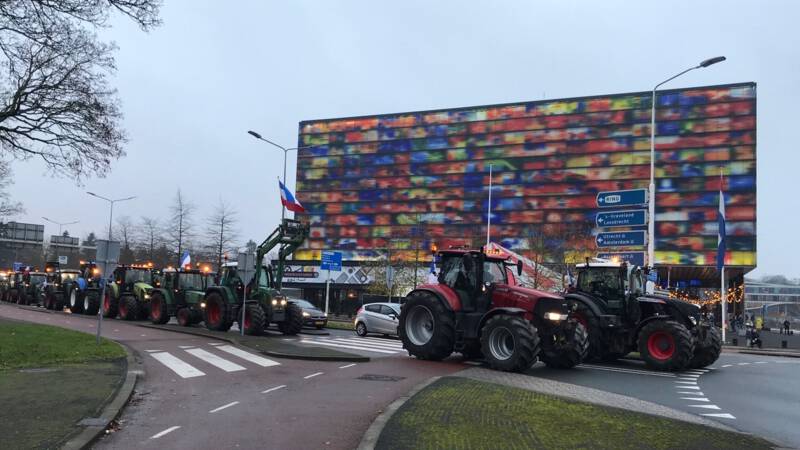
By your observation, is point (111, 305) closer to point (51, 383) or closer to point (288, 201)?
point (288, 201)

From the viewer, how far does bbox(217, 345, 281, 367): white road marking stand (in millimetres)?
13883

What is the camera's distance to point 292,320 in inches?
852

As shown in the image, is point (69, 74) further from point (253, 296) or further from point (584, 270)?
Result: point (584, 270)

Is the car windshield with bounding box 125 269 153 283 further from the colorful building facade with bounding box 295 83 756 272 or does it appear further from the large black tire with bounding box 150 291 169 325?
the colorful building facade with bounding box 295 83 756 272

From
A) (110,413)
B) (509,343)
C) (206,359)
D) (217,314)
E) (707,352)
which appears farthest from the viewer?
(217,314)

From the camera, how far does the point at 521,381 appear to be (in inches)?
459

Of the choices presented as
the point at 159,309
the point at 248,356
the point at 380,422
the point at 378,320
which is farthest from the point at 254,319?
the point at 380,422

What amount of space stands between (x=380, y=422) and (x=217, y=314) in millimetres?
15698

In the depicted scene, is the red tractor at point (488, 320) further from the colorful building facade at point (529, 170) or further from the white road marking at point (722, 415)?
the colorful building facade at point (529, 170)

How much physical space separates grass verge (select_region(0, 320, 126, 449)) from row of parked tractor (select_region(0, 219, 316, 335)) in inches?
70.1

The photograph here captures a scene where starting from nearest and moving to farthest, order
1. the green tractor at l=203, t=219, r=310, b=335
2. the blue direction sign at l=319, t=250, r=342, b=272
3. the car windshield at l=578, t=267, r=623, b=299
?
the car windshield at l=578, t=267, r=623, b=299 → the green tractor at l=203, t=219, r=310, b=335 → the blue direction sign at l=319, t=250, r=342, b=272

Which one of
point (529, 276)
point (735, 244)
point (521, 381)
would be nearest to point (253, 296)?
point (521, 381)

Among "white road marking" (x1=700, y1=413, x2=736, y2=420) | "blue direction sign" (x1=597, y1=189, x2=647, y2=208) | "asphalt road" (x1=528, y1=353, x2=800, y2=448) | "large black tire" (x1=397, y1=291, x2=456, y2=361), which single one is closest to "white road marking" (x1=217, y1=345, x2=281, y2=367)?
"large black tire" (x1=397, y1=291, x2=456, y2=361)

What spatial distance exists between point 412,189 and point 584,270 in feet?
303
